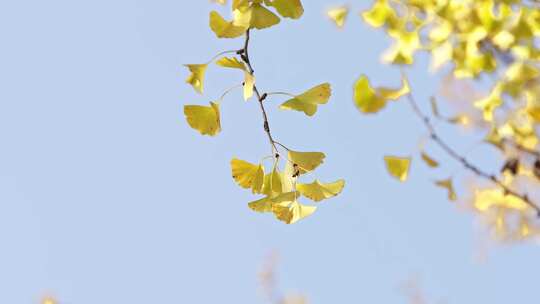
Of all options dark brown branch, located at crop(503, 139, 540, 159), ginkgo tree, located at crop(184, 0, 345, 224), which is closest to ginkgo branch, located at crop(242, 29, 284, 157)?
ginkgo tree, located at crop(184, 0, 345, 224)

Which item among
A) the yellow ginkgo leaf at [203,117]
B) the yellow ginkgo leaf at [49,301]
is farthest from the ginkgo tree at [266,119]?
the yellow ginkgo leaf at [49,301]

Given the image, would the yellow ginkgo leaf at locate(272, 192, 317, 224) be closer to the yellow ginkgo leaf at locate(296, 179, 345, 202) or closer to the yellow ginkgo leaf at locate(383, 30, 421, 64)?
the yellow ginkgo leaf at locate(296, 179, 345, 202)

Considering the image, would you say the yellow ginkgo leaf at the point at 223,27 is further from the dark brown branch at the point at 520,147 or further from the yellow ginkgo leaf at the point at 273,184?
the dark brown branch at the point at 520,147

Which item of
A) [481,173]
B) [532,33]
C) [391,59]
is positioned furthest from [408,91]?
[481,173]

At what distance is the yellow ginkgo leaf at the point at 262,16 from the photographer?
78cm

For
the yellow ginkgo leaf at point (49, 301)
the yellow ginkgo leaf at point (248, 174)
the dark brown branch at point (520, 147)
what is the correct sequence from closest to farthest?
the yellow ginkgo leaf at point (248, 174) < the dark brown branch at point (520, 147) < the yellow ginkgo leaf at point (49, 301)

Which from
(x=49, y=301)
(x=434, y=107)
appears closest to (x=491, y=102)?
(x=434, y=107)

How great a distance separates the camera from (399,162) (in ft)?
2.72

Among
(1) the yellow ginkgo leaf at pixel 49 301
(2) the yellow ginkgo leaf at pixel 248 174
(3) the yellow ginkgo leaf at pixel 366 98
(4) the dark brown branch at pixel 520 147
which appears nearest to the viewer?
(3) the yellow ginkgo leaf at pixel 366 98

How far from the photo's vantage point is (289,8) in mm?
791

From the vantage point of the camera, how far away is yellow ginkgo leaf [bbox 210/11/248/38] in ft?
2.51

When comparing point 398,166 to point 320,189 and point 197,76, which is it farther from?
point 197,76

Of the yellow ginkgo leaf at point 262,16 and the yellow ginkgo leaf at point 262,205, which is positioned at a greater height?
the yellow ginkgo leaf at point 262,16

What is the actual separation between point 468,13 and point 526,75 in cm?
9
